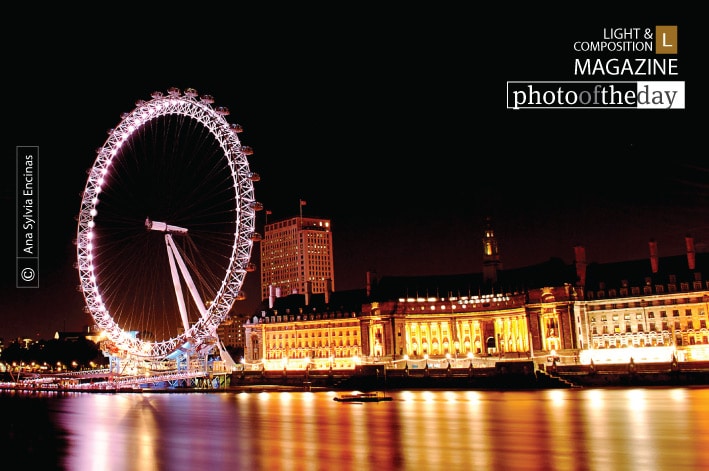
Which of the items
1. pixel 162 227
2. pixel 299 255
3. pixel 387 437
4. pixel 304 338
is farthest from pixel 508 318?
pixel 387 437

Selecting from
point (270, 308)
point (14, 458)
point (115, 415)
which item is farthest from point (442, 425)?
point (270, 308)

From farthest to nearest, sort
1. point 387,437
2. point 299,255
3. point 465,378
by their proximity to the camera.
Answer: point 299,255 → point 465,378 → point 387,437

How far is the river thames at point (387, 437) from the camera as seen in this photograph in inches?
1058

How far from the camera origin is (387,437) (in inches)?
1356

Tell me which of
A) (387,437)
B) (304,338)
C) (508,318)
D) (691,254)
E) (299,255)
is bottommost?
(387,437)

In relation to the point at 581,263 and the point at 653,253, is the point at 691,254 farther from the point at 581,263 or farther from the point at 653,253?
the point at 581,263

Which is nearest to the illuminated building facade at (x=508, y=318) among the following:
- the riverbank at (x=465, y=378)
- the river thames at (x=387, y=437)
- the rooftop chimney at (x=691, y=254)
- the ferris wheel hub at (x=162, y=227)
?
the rooftop chimney at (x=691, y=254)

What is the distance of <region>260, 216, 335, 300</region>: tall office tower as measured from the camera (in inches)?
7037

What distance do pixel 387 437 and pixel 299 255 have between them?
14534 centimetres

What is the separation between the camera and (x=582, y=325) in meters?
103

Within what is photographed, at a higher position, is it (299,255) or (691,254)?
(299,255)

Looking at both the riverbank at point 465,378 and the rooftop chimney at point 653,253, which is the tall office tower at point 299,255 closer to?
the riverbank at point 465,378

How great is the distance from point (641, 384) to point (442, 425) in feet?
143

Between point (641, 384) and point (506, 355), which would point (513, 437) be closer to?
point (641, 384)
